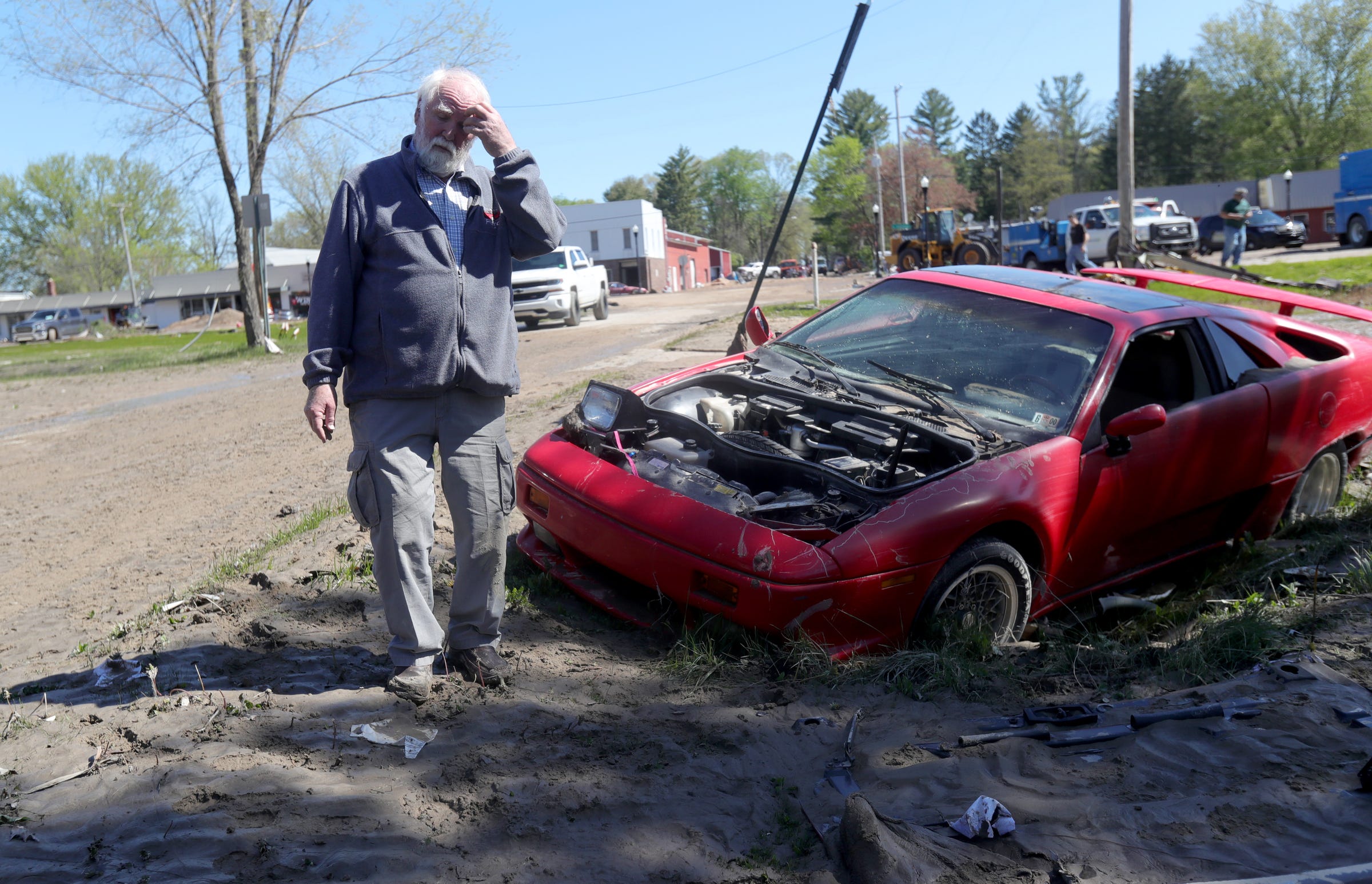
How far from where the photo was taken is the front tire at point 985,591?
11.9 ft

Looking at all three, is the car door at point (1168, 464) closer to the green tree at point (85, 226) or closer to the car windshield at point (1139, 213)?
the car windshield at point (1139, 213)

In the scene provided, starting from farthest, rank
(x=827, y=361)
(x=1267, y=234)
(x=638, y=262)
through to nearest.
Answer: (x=638, y=262), (x=1267, y=234), (x=827, y=361)

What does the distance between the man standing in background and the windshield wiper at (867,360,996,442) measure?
19549 mm

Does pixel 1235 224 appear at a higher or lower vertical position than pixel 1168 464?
higher

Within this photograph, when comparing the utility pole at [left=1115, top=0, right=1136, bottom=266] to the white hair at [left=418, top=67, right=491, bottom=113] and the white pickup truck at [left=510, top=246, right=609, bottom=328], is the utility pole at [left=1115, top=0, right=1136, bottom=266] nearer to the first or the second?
the white pickup truck at [left=510, top=246, right=609, bottom=328]

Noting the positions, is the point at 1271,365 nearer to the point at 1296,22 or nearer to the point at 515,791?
the point at 515,791

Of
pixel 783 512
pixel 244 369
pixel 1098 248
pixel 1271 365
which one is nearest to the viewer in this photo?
pixel 783 512

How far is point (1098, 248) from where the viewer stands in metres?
29.3

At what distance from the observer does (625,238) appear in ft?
246

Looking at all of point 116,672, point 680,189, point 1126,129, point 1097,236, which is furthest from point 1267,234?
point 680,189

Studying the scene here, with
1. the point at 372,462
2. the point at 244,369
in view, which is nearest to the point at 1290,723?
the point at 372,462

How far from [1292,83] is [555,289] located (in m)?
62.5

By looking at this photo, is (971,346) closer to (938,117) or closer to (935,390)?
(935,390)

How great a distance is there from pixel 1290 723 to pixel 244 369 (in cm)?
1509
